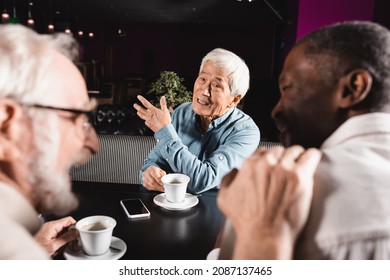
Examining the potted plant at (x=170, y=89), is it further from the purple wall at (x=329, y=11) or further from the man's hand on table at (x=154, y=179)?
the purple wall at (x=329, y=11)

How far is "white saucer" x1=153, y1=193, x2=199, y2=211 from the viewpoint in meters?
1.14

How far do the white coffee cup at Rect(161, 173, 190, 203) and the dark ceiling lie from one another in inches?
228

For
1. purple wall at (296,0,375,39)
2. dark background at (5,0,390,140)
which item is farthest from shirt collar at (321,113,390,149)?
dark background at (5,0,390,140)

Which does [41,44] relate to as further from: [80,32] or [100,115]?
[80,32]

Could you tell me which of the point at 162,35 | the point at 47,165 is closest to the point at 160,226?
the point at 47,165

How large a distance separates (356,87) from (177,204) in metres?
0.75

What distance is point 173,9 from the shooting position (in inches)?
303

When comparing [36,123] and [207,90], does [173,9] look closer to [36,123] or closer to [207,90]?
[207,90]

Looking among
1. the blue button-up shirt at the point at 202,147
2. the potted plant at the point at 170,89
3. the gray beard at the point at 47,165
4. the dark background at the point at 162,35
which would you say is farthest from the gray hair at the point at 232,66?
the dark background at the point at 162,35

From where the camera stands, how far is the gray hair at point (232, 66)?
1589mm

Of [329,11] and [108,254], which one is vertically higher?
[329,11]

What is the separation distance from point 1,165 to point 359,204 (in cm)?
55

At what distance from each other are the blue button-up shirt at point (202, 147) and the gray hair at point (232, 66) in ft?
0.44
